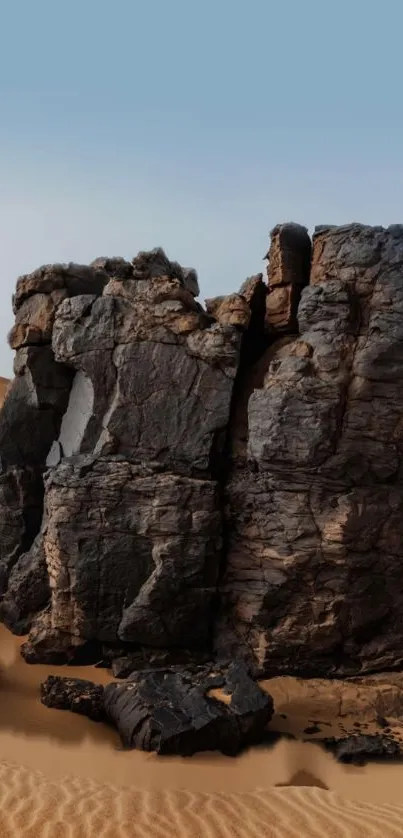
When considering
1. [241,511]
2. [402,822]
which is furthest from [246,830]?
[241,511]

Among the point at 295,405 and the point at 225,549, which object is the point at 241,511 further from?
the point at 295,405

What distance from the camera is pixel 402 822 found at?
25.1ft

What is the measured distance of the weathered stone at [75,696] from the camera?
1107 cm

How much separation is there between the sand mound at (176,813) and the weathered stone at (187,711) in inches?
51.0

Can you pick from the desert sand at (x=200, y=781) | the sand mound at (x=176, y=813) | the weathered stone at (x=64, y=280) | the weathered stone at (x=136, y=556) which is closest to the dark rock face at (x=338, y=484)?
the desert sand at (x=200, y=781)

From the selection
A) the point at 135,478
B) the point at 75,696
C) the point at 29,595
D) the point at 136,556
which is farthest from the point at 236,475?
the point at 29,595

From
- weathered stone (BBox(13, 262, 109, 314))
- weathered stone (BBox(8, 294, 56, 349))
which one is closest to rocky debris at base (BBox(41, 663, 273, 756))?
weathered stone (BBox(8, 294, 56, 349))

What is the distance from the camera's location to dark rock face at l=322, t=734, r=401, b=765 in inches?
389

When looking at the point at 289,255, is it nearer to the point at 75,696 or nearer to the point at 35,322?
the point at 35,322

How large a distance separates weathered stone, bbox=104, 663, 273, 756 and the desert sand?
24 centimetres

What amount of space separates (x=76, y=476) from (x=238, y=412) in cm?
364

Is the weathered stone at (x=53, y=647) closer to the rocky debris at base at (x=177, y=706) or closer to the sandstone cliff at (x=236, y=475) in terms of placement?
the sandstone cliff at (x=236, y=475)

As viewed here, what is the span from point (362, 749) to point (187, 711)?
2.62 m

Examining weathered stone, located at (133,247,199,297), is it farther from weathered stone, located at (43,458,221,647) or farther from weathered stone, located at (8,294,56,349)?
weathered stone, located at (43,458,221,647)
